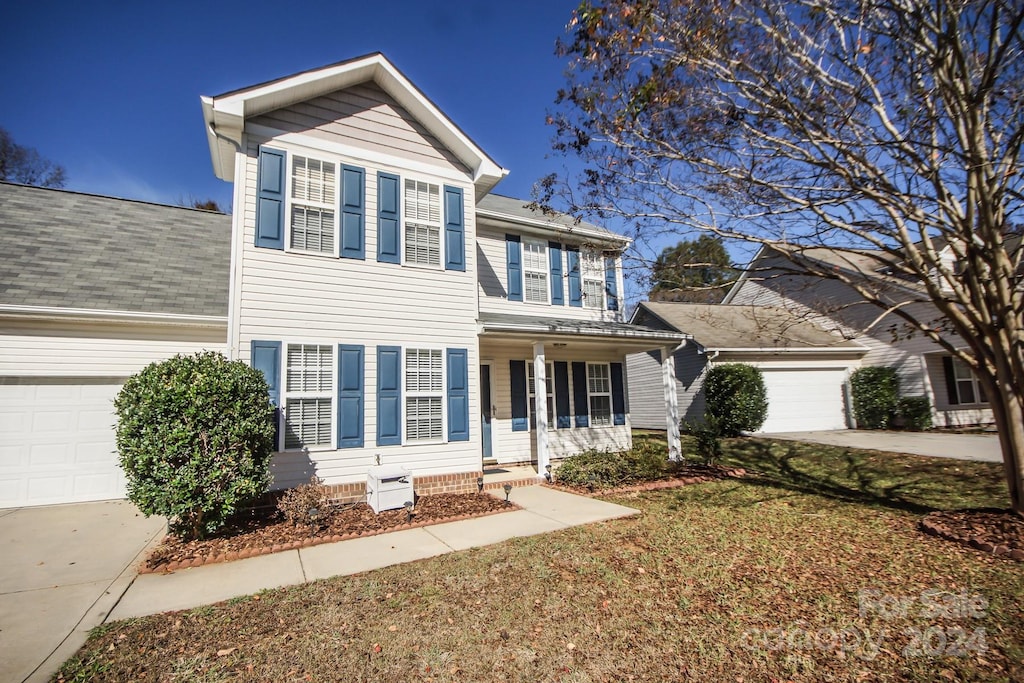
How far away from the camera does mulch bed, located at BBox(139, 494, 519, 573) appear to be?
5.58 metres

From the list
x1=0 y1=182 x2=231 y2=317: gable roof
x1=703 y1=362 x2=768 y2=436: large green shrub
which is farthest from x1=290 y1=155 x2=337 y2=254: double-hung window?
x1=703 y1=362 x2=768 y2=436: large green shrub

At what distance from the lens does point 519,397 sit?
11641 millimetres

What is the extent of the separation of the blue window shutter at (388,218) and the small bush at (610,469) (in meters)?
5.29

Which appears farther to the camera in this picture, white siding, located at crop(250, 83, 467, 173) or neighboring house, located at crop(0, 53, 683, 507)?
white siding, located at crop(250, 83, 467, 173)

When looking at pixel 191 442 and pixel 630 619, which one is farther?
pixel 191 442

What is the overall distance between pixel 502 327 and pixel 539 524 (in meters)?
3.86

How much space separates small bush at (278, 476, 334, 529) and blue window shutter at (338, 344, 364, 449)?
1.02 meters

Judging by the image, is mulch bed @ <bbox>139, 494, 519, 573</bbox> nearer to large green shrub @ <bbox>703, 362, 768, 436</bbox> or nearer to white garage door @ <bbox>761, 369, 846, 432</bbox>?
large green shrub @ <bbox>703, 362, 768, 436</bbox>

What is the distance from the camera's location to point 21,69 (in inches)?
433

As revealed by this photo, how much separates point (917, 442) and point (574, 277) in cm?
1035

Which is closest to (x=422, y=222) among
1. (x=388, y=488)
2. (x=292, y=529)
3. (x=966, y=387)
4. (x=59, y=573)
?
(x=388, y=488)

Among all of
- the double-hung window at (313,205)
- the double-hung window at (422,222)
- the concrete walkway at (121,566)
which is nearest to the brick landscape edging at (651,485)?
the concrete walkway at (121,566)

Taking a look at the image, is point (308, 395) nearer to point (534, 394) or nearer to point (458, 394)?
point (458, 394)

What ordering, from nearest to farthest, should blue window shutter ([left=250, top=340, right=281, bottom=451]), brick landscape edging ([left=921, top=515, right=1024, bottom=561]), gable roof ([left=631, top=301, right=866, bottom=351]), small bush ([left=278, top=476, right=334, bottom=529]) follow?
1. brick landscape edging ([left=921, top=515, right=1024, bottom=561])
2. small bush ([left=278, top=476, right=334, bottom=529])
3. blue window shutter ([left=250, top=340, right=281, bottom=451])
4. gable roof ([left=631, top=301, right=866, bottom=351])
